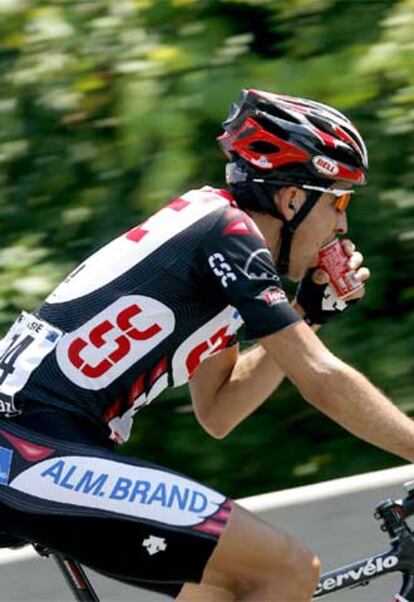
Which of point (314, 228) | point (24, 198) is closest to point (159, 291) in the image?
point (314, 228)

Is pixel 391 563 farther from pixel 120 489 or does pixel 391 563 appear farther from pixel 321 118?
pixel 321 118

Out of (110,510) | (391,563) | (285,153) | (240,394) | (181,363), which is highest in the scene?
(285,153)

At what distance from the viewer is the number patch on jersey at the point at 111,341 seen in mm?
3457

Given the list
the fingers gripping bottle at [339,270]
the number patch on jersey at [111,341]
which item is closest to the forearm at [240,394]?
the fingers gripping bottle at [339,270]

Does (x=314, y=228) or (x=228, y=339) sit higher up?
(x=314, y=228)

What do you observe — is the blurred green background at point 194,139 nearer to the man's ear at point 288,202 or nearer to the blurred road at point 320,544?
the blurred road at point 320,544

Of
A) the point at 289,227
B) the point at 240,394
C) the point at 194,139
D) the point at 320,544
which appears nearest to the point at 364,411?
the point at 289,227

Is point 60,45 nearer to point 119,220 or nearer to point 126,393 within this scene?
point 119,220

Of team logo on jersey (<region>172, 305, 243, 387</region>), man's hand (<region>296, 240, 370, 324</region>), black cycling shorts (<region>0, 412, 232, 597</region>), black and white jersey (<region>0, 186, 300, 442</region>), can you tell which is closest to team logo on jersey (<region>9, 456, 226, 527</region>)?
black cycling shorts (<region>0, 412, 232, 597</region>)

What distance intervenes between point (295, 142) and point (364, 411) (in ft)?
2.46

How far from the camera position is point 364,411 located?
3.44 metres

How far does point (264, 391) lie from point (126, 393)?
0.68 meters

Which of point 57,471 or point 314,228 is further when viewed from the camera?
point 314,228

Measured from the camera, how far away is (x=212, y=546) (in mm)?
3268
